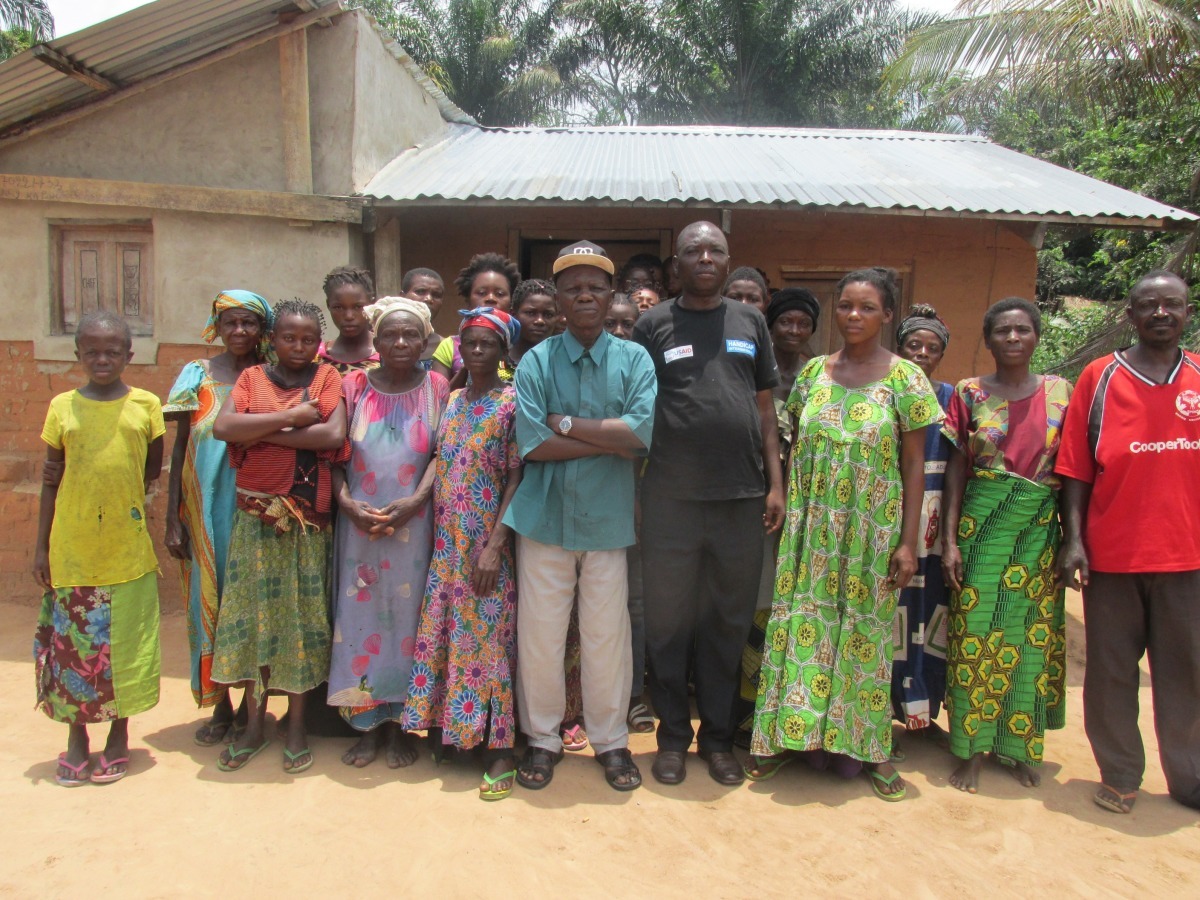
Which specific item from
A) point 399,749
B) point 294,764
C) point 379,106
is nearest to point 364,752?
point 399,749

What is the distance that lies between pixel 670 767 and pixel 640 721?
1.75ft

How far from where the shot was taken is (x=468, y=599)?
123 inches

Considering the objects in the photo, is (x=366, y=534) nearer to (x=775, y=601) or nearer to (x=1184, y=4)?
(x=775, y=601)

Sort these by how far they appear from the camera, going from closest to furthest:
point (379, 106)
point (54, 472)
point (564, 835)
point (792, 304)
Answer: point (564, 835), point (54, 472), point (792, 304), point (379, 106)

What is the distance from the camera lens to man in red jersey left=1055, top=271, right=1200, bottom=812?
300 cm

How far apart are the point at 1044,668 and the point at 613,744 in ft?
5.62

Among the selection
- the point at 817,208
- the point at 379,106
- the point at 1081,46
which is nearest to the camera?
the point at 817,208

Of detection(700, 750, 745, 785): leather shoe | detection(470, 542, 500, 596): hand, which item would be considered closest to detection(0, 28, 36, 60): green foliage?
detection(470, 542, 500, 596): hand

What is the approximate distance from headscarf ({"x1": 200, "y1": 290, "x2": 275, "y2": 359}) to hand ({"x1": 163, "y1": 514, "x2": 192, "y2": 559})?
2.50ft

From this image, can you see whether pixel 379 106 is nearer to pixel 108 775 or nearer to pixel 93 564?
pixel 93 564

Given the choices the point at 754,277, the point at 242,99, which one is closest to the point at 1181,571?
the point at 754,277

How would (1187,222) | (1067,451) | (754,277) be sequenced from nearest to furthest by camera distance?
(1067,451) < (754,277) < (1187,222)

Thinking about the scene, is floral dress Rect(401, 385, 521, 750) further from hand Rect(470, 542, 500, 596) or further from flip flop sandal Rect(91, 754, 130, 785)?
flip flop sandal Rect(91, 754, 130, 785)

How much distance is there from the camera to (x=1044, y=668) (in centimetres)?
321
